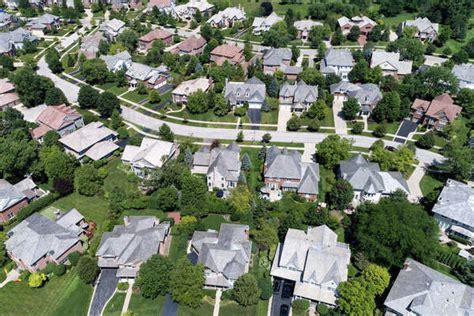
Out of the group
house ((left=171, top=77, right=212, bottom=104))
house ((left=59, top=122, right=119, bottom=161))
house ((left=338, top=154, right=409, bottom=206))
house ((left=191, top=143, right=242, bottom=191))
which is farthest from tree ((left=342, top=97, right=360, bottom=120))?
house ((left=59, top=122, right=119, bottom=161))

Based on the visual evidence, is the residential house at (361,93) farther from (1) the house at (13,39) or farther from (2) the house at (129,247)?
(1) the house at (13,39)

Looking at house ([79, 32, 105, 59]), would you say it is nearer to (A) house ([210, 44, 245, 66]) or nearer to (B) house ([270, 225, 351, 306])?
(A) house ([210, 44, 245, 66])

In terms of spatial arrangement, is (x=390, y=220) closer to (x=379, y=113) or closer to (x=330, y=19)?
(x=379, y=113)

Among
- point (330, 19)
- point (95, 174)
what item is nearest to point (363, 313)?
point (95, 174)

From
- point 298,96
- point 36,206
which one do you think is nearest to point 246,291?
point 36,206

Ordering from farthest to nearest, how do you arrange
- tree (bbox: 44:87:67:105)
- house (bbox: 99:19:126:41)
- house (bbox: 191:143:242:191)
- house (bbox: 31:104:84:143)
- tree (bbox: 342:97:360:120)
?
1. house (bbox: 99:19:126:41)
2. tree (bbox: 44:87:67:105)
3. tree (bbox: 342:97:360:120)
4. house (bbox: 31:104:84:143)
5. house (bbox: 191:143:242:191)

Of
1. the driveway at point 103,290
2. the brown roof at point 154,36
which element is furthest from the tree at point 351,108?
the brown roof at point 154,36
